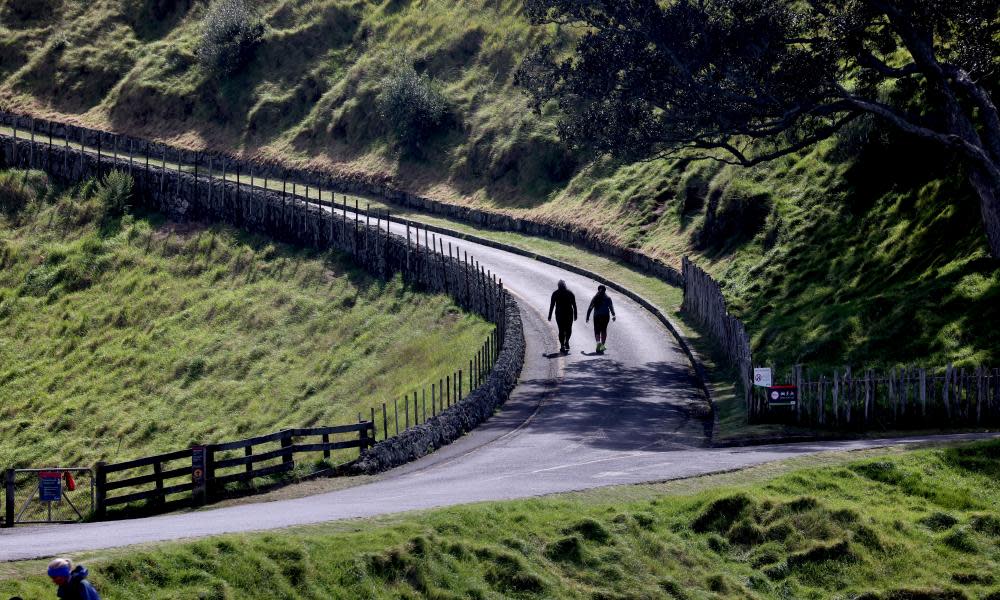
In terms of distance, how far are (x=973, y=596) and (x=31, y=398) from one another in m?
42.6

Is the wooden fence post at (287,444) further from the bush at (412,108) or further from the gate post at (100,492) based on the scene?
the bush at (412,108)

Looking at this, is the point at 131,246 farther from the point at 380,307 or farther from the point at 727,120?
the point at 727,120

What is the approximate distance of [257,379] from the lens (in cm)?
5084

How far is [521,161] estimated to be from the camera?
72000 mm

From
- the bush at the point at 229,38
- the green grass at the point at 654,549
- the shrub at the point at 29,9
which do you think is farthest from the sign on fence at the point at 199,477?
the shrub at the point at 29,9

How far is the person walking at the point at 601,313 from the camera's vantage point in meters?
37.4

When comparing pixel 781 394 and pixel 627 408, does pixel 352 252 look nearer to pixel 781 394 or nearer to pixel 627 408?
pixel 627 408

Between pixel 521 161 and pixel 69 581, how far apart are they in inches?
2339

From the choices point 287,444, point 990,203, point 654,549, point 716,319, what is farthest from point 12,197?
point 654,549

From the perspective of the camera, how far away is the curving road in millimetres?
20766

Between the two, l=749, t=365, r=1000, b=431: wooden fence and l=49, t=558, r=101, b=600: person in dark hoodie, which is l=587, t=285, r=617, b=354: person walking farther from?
l=49, t=558, r=101, b=600: person in dark hoodie

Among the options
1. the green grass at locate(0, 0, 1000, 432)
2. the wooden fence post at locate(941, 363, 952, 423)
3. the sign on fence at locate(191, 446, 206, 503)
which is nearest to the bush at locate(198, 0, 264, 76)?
the green grass at locate(0, 0, 1000, 432)

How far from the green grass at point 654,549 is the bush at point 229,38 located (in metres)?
74.8

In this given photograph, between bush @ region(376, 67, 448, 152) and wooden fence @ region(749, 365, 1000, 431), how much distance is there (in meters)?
53.2
